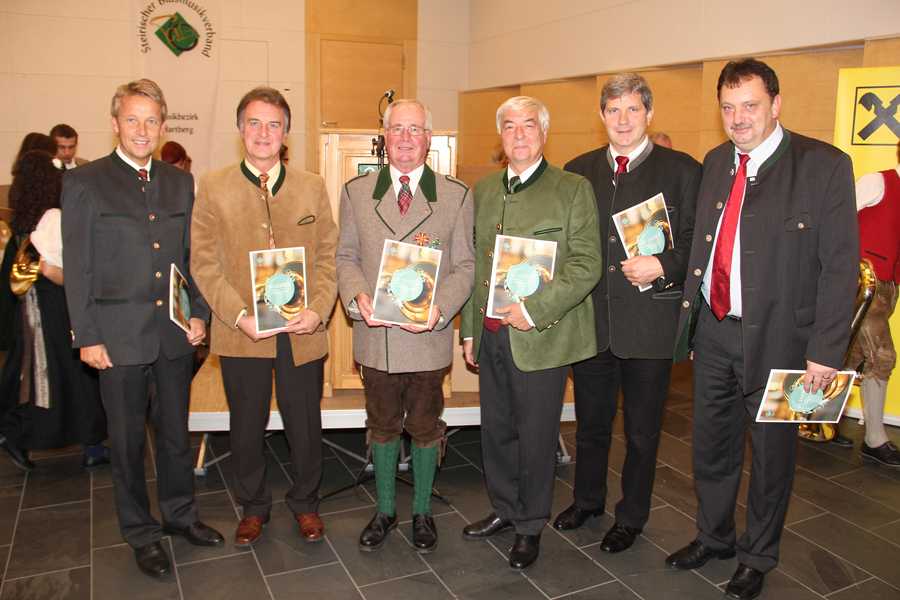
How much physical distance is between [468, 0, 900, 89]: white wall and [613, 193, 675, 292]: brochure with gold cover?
333cm

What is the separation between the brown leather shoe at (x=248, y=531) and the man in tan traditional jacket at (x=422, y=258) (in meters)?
0.51

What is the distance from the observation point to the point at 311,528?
2826mm

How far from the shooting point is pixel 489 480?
2.79 m

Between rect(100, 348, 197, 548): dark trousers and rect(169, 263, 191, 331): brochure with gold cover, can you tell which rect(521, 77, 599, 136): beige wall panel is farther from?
rect(100, 348, 197, 548): dark trousers

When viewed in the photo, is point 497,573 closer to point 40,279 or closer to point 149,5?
point 40,279

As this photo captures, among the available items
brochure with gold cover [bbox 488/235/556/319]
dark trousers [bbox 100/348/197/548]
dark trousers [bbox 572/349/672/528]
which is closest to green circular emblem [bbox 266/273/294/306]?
dark trousers [bbox 100/348/197/548]

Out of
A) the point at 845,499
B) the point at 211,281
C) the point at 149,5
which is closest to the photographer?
the point at 211,281

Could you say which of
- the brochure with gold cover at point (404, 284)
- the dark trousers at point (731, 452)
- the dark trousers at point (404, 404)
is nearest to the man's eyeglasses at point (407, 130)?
the brochure with gold cover at point (404, 284)

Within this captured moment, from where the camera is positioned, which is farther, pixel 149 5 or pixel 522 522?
pixel 149 5

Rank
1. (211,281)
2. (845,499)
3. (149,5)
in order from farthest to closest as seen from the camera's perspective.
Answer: (149,5)
(845,499)
(211,281)

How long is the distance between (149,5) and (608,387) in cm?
754

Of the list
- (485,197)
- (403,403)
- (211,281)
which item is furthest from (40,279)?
(485,197)

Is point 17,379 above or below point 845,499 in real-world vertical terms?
above

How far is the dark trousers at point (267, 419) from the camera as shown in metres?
2.68
